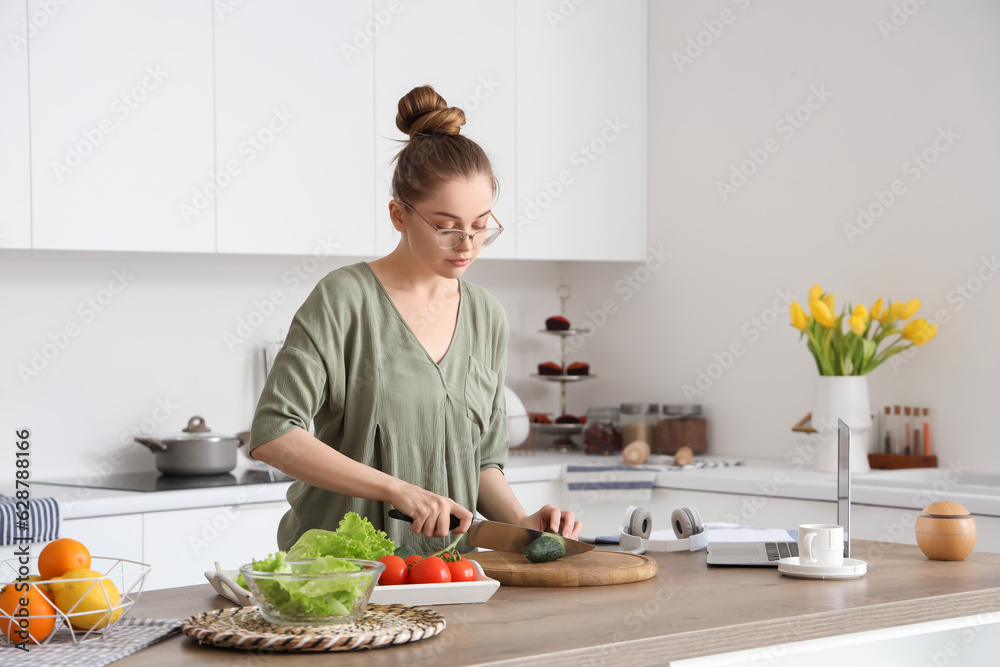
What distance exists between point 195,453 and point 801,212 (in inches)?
75.4

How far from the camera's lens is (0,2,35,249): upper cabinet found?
9.09ft

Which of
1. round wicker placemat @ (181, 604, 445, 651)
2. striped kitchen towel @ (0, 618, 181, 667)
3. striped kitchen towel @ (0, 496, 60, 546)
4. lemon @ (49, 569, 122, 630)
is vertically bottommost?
striped kitchen towel @ (0, 496, 60, 546)

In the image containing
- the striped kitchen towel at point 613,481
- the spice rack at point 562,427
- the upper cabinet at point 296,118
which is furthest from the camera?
the spice rack at point 562,427

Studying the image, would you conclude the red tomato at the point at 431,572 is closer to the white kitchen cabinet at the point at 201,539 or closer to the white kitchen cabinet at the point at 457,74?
the white kitchen cabinet at the point at 201,539

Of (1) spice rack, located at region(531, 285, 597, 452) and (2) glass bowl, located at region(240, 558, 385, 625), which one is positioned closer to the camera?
(2) glass bowl, located at region(240, 558, 385, 625)

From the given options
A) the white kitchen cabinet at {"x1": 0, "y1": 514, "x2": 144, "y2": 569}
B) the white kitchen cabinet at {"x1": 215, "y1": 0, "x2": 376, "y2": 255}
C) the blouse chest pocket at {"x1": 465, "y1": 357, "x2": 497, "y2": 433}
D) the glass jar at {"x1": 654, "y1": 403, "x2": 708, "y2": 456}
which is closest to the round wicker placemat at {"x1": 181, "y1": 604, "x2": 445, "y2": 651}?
the blouse chest pocket at {"x1": 465, "y1": 357, "x2": 497, "y2": 433}

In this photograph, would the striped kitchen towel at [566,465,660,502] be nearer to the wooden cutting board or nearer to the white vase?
the white vase

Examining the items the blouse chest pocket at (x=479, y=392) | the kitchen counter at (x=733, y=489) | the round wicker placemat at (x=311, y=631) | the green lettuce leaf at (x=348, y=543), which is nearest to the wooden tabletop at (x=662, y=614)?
the round wicker placemat at (x=311, y=631)

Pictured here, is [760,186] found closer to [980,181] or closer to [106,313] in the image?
[980,181]

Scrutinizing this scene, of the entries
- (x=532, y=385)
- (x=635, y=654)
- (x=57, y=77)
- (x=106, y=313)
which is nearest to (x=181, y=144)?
(x=57, y=77)

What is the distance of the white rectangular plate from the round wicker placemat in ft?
0.28

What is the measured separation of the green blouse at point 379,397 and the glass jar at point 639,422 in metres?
1.98

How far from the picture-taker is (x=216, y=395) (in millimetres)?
3471

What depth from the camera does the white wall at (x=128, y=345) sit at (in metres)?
3.13
